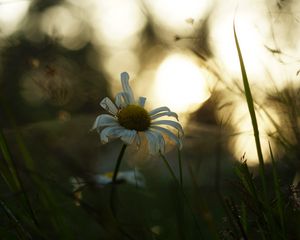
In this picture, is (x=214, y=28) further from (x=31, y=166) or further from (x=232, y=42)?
(x=31, y=166)

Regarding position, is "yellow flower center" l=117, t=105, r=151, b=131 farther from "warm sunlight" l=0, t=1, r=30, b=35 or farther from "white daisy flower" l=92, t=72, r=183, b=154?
"warm sunlight" l=0, t=1, r=30, b=35

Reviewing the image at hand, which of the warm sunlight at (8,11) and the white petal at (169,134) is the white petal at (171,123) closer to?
the white petal at (169,134)

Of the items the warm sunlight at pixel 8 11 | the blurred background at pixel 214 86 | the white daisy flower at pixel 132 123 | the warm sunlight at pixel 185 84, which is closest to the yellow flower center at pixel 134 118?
the white daisy flower at pixel 132 123

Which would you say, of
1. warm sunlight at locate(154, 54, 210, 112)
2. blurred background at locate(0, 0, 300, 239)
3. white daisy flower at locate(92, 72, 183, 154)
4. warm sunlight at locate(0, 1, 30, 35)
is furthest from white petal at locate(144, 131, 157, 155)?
warm sunlight at locate(0, 1, 30, 35)

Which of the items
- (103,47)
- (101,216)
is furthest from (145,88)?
(103,47)

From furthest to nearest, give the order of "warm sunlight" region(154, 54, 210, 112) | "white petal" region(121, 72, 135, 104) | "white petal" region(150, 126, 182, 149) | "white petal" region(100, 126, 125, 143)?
"warm sunlight" region(154, 54, 210, 112) < "white petal" region(121, 72, 135, 104) < "white petal" region(150, 126, 182, 149) < "white petal" region(100, 126, 125, 143)

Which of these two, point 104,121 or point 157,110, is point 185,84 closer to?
point 157,110
